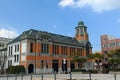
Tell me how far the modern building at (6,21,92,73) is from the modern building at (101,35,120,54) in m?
21.3

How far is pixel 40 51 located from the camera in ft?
220

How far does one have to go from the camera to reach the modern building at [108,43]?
92081 millimetres

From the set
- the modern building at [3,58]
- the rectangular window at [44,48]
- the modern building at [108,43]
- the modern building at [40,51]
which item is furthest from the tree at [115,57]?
the modern building at [3,58]

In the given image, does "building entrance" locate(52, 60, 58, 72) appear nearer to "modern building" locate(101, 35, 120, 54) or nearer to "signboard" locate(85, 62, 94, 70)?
"signboard" locate(85, 62, 94, 70)

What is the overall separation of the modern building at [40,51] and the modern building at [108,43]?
21.3m

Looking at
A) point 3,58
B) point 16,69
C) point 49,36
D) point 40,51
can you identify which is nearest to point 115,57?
point 49,36

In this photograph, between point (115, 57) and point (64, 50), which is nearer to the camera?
point (115, 57)

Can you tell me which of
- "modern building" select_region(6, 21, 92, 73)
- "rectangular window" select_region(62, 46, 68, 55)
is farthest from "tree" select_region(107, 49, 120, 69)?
"rectangular window" select_region(62, 46, 68, 55)

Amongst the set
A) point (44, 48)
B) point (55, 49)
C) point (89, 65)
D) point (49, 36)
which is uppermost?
point (49, 36)

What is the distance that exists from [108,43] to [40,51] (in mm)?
40232

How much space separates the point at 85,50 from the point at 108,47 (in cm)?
1617

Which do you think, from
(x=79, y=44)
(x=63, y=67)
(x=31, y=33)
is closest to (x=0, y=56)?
(x=31, y=33)

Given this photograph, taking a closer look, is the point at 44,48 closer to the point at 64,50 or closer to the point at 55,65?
the point at 55,65

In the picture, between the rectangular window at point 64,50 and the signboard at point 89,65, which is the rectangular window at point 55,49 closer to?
the rectangular window at point 64,50
